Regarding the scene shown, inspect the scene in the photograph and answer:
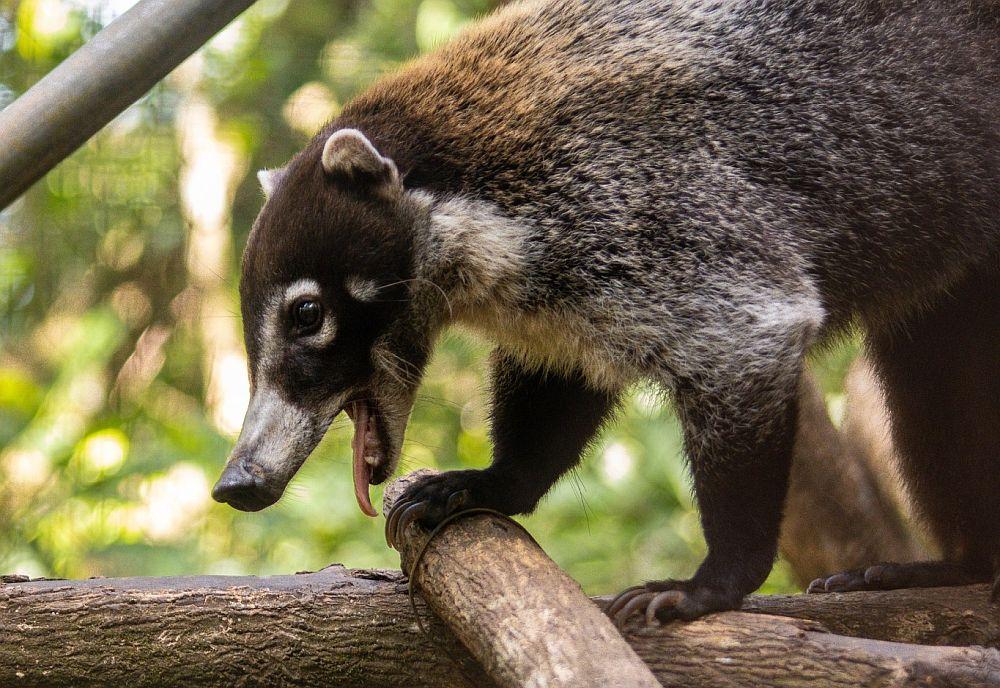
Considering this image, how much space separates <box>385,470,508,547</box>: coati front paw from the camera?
3.12 metres

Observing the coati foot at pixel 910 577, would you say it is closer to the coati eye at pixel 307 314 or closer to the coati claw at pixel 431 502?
the coati claw at pixel 431 502

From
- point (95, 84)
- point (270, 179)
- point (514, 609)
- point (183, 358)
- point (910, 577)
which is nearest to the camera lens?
point (514, 609)

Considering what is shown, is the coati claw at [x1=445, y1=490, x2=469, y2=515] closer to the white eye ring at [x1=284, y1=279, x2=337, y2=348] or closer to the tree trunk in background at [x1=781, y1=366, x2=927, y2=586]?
the white eye ring at [x1=284, y1=279, x2=337, y2=348]

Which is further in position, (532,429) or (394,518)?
(532,429)

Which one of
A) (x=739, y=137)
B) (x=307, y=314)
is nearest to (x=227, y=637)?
(x=307, y=314)

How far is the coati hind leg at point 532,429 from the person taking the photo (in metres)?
3.54

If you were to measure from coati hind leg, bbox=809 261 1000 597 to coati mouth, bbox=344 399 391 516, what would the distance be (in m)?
1.63

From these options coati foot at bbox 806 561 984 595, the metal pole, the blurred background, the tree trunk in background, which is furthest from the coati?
the blurred background

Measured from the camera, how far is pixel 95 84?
270cm

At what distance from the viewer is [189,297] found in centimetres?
677

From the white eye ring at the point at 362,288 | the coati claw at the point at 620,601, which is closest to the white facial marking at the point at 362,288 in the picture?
the white eye ring at the point at 362,288

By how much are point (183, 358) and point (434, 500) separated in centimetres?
400

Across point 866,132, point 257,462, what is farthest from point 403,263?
point 866,132

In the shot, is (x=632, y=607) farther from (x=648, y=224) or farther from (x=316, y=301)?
(x=316, y=301)
